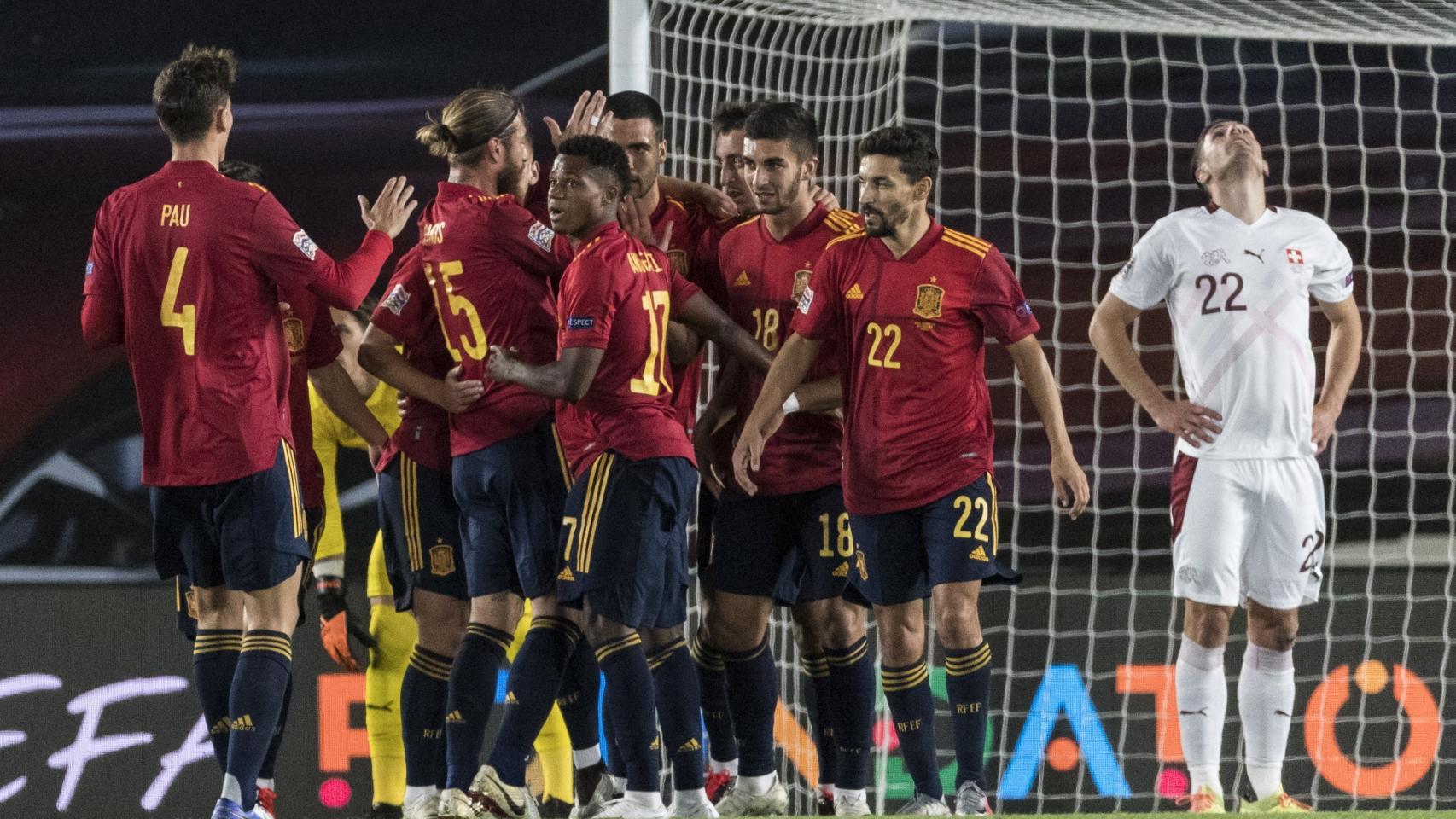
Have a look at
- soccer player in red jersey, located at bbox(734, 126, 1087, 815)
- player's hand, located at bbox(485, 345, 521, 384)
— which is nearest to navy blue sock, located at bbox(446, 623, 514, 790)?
player's hand, located at bbox(485, 345, 521, 384)

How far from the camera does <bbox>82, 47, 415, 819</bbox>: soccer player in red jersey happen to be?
4105mm

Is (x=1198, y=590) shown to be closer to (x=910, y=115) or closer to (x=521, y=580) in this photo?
(x=521, y=580)

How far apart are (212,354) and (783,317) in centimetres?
162

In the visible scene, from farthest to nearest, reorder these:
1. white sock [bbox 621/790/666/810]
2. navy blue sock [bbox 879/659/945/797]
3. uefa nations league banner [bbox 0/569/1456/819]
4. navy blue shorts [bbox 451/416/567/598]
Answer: uefa nations league banner [bbox 0/569/1456/819] → navy blue sock [bbox 879/659/945/797] → navy blue shorts [bbox 451/416/567/598] → white sock [bbox 621/790/666/810]

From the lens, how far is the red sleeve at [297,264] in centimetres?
416

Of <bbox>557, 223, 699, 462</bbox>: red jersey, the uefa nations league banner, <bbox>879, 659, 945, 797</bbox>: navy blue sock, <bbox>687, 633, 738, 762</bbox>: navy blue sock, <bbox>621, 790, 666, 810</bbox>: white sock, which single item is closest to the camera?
<bbox>621, 790, 666, 810</bbox>: white sock

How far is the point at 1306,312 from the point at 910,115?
2.51m

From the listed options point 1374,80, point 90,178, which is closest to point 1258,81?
point 1374,80

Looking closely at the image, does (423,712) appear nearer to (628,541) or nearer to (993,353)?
(628,541)

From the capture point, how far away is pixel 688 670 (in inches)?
163

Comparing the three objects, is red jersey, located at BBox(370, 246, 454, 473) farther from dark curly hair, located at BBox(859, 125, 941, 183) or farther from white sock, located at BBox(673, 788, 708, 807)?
dark curly hair, located at BBox(859, 125, 941, 183)

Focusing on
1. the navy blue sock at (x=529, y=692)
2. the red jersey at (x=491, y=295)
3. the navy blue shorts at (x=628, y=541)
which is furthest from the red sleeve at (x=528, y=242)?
the navy blue sock at (x=529, y=692)

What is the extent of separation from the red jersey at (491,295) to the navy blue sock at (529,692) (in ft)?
1.71

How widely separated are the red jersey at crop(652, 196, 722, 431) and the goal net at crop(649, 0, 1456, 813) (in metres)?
1.28
